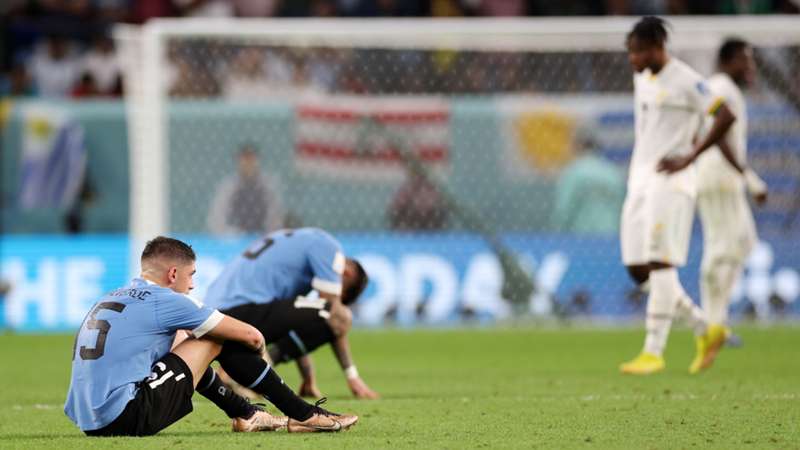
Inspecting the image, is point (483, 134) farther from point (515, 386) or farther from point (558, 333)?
point (515, 386)

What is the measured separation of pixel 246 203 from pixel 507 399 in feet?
23.8

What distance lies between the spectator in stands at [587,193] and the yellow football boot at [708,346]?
5.06 m

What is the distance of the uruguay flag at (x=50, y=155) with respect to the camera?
16.7 m

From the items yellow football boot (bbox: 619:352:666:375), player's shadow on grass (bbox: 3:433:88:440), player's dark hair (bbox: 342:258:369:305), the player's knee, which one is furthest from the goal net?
player's shadow on grass (bbox: 3:433:88:440)

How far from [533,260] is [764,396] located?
7.08 meters

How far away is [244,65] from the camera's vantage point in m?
15.1

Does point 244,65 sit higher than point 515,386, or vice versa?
point 244,65

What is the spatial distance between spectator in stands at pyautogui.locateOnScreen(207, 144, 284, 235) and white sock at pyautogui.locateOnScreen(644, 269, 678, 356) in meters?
5.88

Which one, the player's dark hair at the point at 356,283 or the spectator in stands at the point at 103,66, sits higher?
the spectator in stands at the point at 103,66

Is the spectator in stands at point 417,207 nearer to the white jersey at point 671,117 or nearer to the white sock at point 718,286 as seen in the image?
the white sock at point 718,286

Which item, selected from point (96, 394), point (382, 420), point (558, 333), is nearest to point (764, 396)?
point (382, 420)

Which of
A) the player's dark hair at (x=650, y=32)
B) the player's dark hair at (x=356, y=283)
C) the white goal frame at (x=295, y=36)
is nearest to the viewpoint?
the player's dark hair at (x=356, y=283)

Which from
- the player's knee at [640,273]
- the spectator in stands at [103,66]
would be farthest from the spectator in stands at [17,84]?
the player's knee at [640,273]

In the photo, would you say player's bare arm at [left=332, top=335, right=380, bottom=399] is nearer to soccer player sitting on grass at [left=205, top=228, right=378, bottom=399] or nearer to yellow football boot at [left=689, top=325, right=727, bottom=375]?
soccer player sitting on grass at [left=205, top=228, right=378, bottom=399]
